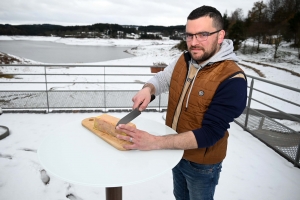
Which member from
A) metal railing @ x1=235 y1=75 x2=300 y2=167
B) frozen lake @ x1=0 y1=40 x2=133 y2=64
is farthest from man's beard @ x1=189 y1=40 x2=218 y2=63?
frozen lake @ x1=0 y1=40 x2=133 y2=64

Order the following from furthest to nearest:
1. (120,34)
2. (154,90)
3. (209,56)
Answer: (120,34) → (154,90) → (209,56)

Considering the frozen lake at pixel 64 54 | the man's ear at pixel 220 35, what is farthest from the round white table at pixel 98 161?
the frozen lake at pixel 64 54

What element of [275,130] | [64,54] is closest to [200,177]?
[275,130]

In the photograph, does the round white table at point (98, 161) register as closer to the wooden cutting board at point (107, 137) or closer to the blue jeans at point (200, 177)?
the wooden cutting board at point (107, 137)

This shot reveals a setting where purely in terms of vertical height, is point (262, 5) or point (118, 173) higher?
point (262, 5)

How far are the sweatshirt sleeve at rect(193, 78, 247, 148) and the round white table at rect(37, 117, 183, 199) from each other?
0.17m

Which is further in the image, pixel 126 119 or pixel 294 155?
pixel 294 155

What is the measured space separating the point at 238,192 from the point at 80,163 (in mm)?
2101

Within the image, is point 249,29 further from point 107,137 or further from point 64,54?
point 107,137

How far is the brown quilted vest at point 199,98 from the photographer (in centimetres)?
126

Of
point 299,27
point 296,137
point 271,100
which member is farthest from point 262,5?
point 296,137

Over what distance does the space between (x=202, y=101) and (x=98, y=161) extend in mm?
687

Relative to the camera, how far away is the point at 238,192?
248cm

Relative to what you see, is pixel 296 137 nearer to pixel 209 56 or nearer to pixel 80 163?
pixel 209 56
